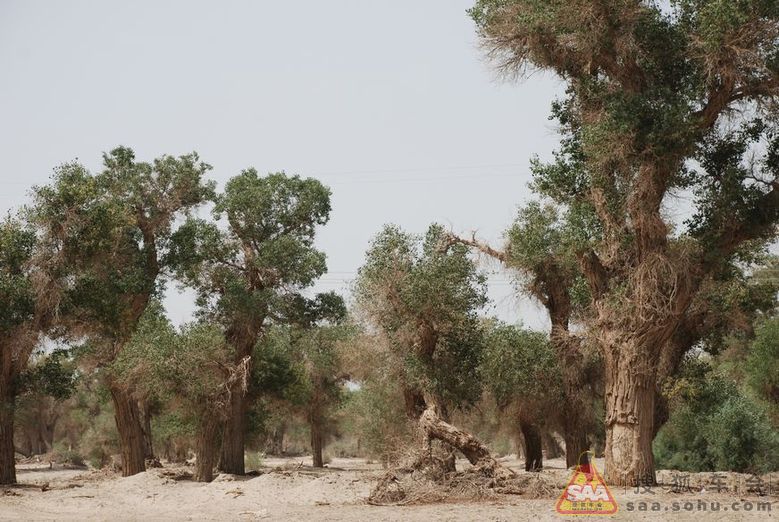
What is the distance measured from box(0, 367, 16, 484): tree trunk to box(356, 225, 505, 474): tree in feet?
36.4

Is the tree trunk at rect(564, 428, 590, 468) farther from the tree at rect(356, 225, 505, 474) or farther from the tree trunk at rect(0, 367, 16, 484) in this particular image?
the tree trunk at rect(0, 367, 16, 484)

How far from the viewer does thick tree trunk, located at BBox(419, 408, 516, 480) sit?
1808cm

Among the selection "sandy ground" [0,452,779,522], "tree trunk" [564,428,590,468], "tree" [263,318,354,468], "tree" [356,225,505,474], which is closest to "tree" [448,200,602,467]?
"tree trunk" [564,428,590,468]

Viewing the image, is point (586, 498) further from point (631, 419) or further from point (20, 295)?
point (20, 295)

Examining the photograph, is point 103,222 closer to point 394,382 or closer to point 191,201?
point 191,201

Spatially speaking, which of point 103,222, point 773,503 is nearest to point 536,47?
point 773,503

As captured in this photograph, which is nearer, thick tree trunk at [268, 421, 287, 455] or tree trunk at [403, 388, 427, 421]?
tree trunk at [403, 388, 427, 421]

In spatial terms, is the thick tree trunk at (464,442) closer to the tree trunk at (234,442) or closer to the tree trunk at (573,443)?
the tree trunk at (573,443)

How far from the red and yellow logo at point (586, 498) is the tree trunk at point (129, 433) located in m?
16.3

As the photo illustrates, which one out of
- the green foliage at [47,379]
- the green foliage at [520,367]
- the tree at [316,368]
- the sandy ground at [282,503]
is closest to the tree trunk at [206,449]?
the sandy ground at [282,503]

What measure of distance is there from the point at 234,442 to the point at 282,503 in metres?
11.2

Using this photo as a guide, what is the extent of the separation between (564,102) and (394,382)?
8847 mm

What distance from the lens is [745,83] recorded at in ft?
56.8

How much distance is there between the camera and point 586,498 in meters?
15.4
